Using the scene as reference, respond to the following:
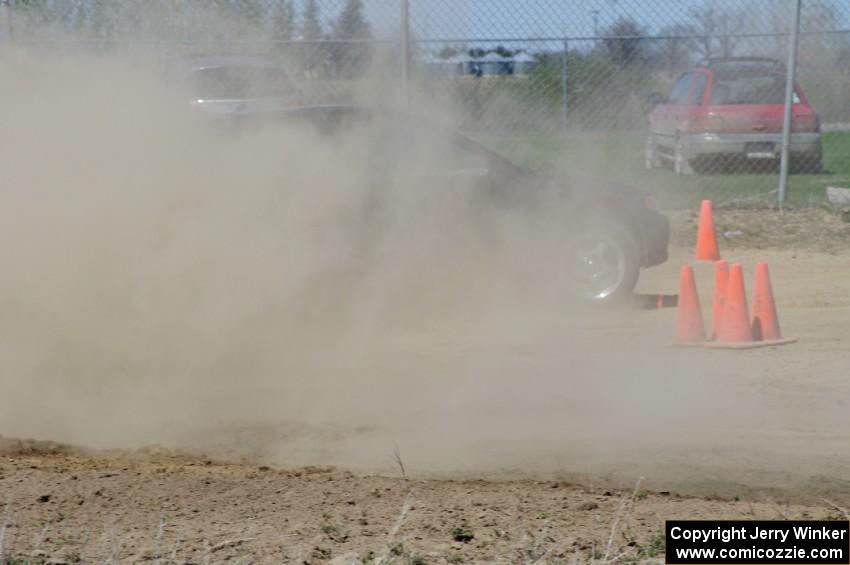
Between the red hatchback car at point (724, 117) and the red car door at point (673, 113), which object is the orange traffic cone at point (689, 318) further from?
the red car door at point (673, 113)

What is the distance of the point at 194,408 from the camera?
6.80 m

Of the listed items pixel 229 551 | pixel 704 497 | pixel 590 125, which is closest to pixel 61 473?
pixel 229 551

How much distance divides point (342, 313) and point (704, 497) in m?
4.04

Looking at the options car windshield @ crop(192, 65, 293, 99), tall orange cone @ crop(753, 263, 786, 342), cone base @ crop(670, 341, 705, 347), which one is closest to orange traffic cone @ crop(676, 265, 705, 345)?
cone base @ crop(670, 341, 705, 347)

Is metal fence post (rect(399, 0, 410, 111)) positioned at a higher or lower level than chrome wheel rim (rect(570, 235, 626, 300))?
higher

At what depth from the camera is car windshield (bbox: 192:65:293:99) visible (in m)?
9.73

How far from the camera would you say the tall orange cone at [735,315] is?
8.22m

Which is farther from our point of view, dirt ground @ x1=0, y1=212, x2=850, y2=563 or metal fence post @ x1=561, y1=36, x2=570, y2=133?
metal fence post @ x1=561, y1=36, x2=570, y2=133

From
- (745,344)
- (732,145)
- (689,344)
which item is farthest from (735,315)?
(732,145)

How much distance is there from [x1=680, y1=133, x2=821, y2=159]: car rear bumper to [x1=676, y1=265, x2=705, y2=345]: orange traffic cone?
6320mm

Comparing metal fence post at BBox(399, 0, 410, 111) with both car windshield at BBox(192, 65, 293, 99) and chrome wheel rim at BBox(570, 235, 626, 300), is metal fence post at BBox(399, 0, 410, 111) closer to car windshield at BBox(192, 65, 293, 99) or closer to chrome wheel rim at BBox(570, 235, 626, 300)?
car windshield at BBox(192, 65, 293, 99)

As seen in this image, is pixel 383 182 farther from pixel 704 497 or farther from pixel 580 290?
pixel 704 497

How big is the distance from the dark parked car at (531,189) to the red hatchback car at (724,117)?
13.4 feet

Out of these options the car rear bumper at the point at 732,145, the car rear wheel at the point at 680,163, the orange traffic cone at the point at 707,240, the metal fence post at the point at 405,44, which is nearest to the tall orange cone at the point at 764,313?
the orange traffic cone at the point at 707,240
